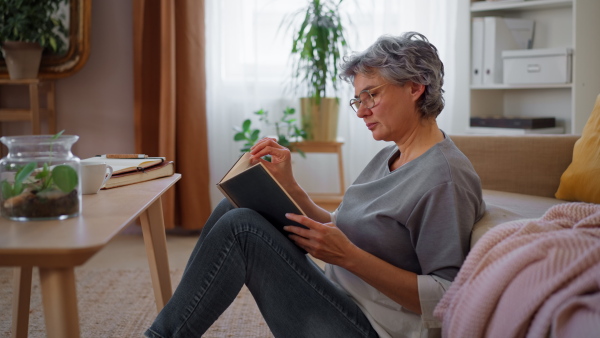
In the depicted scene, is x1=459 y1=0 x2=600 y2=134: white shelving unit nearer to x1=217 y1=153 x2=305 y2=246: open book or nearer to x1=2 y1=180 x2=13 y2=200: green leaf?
x1=217 y1=153 x2=305 y2=246: open book

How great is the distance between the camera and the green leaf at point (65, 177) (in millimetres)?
1160

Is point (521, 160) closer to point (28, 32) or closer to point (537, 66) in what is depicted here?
point (537, 66)

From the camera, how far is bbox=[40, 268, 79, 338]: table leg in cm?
103

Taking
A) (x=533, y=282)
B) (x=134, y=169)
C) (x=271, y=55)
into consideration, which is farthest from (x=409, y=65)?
(x=271, y=55)

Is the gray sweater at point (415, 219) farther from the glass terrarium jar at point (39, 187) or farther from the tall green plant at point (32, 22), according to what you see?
the tall green plant at point (32, 22)

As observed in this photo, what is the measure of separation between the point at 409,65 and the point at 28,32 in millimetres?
2332

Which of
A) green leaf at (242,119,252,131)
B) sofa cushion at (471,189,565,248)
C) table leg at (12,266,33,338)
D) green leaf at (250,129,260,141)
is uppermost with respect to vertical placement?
green leaf at (242,119,252,131)

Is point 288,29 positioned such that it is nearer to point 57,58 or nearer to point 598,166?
point 57,58

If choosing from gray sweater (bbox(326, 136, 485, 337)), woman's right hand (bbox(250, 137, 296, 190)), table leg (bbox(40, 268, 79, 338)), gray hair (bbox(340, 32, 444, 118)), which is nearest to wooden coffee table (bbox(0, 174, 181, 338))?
table leg (bbox(40, 268, 79, 338))

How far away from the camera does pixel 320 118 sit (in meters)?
→ 3.22

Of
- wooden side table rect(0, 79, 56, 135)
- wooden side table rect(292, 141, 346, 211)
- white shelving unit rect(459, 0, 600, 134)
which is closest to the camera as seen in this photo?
white shelving unit rect(459, 0, 600, 134)

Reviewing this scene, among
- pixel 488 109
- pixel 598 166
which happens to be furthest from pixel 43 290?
pixel 488 109

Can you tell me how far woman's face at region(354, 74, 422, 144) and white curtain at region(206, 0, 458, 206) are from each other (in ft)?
6.11

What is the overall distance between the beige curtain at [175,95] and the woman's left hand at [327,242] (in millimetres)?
2077
